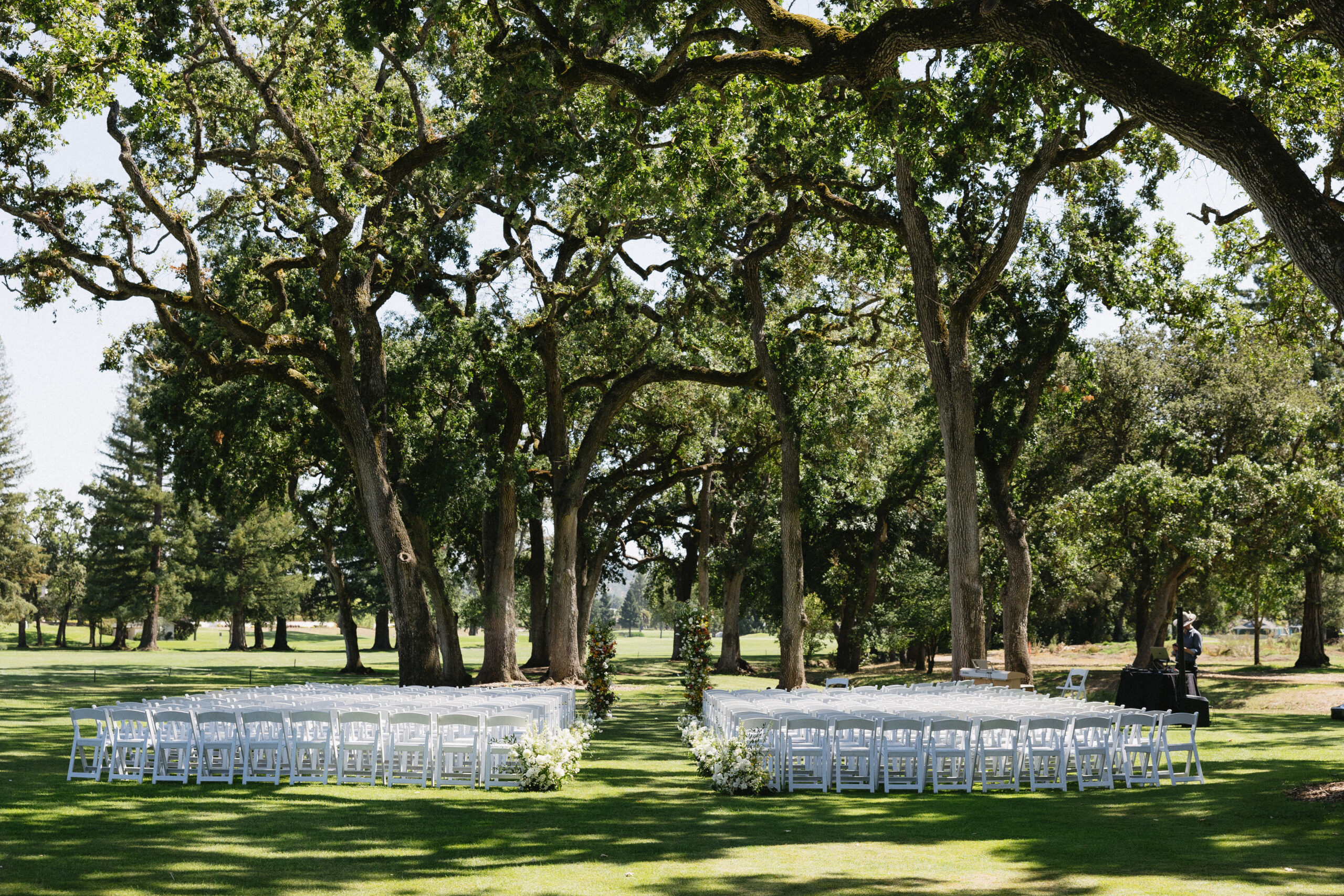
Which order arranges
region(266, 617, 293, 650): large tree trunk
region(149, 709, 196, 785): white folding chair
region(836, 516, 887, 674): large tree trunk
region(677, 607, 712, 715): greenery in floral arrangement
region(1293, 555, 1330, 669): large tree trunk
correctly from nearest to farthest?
region(149, 709, 196, 785): white folding chair
region(677, 607, 712, 715): greenery in floral arrangement
region(836, 516, 887, 674): large tree trunk
region(1293, 555, 1330, 669): large tree trunk
region(266, 617, 293, 650): large tree trunk

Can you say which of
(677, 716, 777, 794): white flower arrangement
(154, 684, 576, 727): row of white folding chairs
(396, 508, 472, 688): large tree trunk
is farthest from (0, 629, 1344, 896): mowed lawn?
(396, 508, 472, 688): large tree trunk

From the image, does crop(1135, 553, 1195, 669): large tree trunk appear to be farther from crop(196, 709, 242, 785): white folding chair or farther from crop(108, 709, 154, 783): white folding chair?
crop(108, 709, 154, 783): white folding chair

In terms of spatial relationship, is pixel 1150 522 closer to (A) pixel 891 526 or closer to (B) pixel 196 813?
(A) pixel 891 526

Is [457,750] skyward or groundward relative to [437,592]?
groundward

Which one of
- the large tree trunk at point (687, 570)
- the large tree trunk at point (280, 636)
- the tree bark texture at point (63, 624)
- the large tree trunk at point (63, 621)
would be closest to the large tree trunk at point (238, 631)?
the large tree trunk at point (280, 636)

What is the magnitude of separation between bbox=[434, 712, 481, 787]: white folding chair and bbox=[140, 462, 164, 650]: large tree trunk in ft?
182

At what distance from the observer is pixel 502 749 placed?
1130cm

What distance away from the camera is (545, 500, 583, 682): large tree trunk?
2636 cm

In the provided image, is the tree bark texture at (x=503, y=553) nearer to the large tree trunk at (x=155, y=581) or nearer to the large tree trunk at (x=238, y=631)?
the large tree trunk at (x=155, y=581)

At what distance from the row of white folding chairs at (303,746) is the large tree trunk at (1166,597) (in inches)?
795

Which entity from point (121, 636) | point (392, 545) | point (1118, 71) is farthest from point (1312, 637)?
point (121, 636)

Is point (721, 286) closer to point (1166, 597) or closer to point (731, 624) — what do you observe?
point (1166, 597)

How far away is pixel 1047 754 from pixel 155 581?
59773 millimetres

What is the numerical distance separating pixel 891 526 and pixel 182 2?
2781 centimetres
